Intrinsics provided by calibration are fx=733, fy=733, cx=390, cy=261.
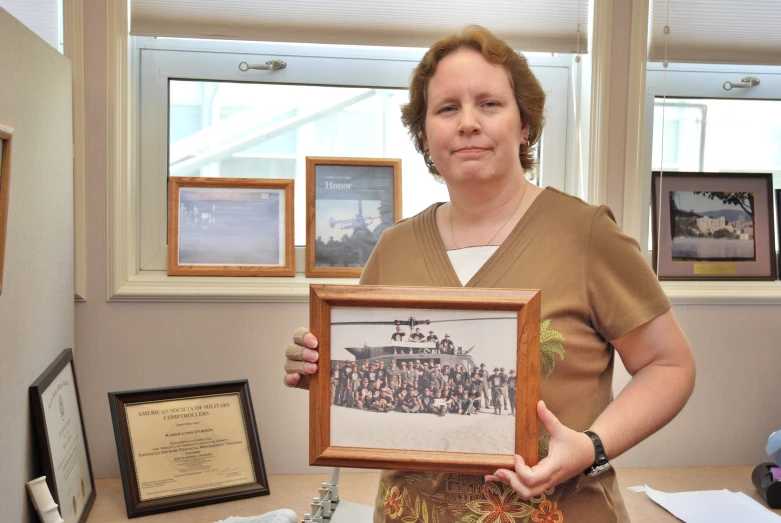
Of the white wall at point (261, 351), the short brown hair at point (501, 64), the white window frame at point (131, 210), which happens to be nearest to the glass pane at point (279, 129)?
the white window frame at point (131, 210)

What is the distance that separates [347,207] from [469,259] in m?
0.89

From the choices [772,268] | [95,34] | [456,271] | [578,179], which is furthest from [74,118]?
[772,268]

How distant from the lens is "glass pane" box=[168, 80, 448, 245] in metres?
2.06

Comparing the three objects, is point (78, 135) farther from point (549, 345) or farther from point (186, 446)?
point (549, 345)

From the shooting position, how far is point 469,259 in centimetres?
119

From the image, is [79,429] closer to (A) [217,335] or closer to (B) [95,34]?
(A) [217,335]

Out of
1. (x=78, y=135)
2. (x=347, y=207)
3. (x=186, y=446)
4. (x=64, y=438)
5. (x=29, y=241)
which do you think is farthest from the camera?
(x=347, y=207)

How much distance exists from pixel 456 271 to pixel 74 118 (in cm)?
115

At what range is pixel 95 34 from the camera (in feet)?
5.97

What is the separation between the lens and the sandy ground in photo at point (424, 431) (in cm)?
102

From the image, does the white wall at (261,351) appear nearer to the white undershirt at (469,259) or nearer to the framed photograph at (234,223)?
the framed photograph at (234,223)

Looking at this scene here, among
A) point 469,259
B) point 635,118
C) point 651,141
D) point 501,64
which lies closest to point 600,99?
point 635,118

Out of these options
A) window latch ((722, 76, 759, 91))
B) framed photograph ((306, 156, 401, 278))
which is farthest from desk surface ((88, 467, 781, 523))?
window latch ((722, 76, 759, 91))

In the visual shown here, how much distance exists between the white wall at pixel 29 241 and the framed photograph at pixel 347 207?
631 millimetres
